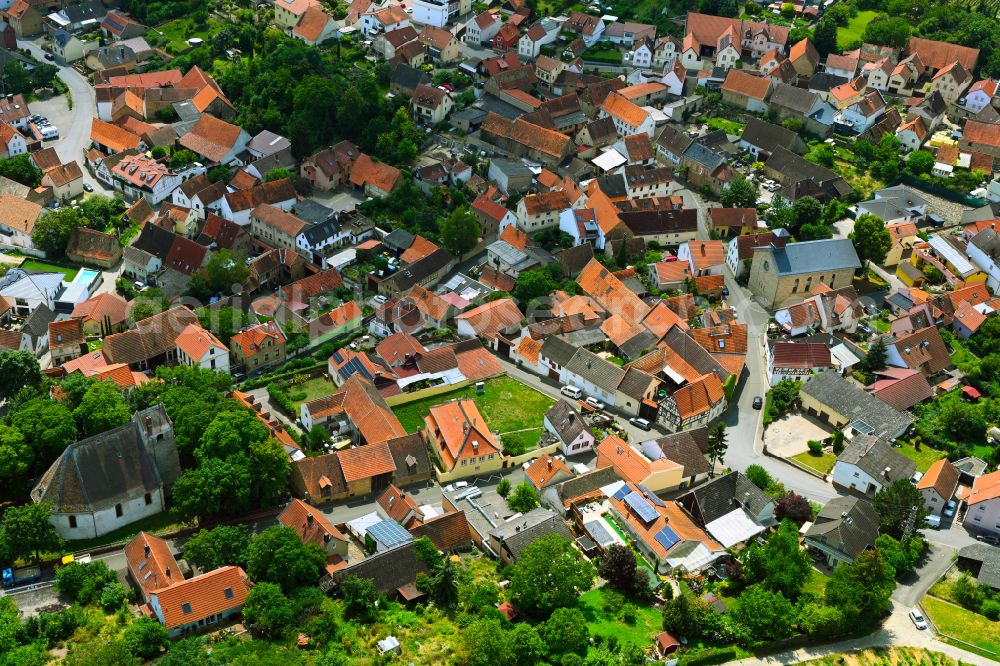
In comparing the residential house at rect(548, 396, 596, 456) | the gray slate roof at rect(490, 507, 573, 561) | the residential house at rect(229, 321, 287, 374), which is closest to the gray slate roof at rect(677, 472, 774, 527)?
the residential house at rect(548, 396, 596, 456)

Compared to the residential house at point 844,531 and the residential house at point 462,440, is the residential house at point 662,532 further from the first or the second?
the residential house at point 462,440

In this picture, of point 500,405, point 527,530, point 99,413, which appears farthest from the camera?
→ point 500,405

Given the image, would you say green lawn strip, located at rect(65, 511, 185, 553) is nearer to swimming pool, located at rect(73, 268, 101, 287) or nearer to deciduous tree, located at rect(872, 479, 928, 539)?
swimming pool, located at rect(73, 268, 101, 287)

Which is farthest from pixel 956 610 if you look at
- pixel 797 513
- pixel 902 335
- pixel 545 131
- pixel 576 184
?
pixel 545 131

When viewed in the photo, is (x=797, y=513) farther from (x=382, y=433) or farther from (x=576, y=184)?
(x=576, y=184)

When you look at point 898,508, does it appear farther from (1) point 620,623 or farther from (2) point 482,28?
(2) point 482,28

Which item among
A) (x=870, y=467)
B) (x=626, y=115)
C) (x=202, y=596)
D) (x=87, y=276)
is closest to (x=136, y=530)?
(x=202, y=596)
